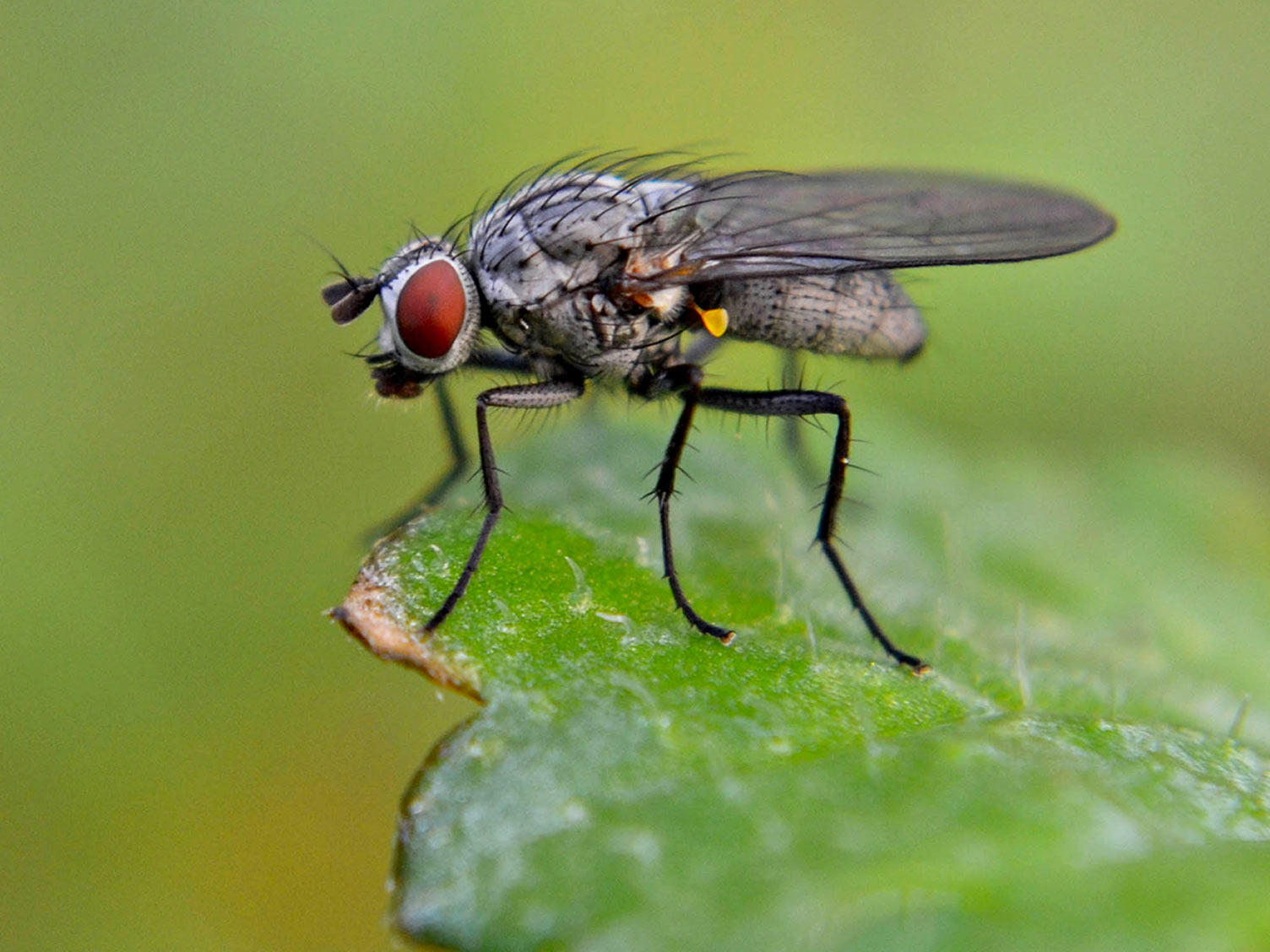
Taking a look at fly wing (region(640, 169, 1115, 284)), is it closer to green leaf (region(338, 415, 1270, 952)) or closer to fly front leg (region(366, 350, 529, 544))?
fly front leg (region(366, 350, 529, 544))

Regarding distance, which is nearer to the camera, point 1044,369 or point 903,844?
point 903,844

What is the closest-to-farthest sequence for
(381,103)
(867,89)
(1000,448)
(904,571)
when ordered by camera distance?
1. (904,571)
2. (1000,448)
3. (381,103)
4. (867,89)

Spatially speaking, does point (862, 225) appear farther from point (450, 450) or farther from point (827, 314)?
point (450, 450)

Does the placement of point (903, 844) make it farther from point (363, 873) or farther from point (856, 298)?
point (363, 873)

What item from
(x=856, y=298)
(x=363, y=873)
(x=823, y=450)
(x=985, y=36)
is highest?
(x=985, y=36)

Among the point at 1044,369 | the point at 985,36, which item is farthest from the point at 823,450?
the point at 985,36

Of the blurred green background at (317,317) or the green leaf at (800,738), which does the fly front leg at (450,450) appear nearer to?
the green leaf at (800,738)

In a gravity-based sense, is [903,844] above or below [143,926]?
above

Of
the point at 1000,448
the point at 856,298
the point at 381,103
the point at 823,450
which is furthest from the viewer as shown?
the point at 381,103
